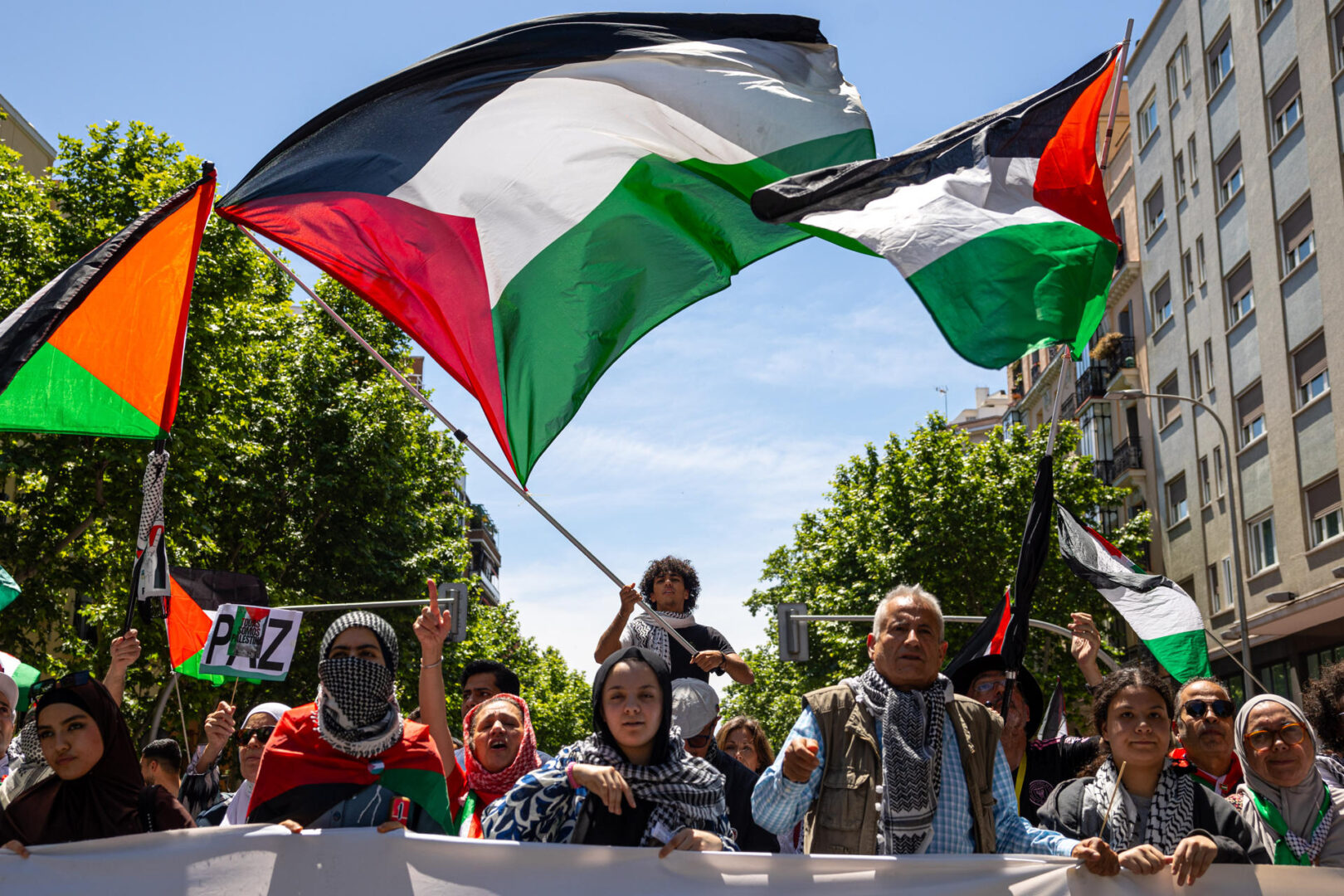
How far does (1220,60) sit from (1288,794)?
32672 mm

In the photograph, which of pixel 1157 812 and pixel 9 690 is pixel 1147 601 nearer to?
pixel 1157 812

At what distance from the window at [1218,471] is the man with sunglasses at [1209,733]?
30856mm

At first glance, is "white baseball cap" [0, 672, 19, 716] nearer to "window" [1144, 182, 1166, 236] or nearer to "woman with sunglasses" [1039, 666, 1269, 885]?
"woman with sunglasses" [1039, 666, 1269, 885]

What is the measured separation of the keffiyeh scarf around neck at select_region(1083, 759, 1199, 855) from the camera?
14.1ft

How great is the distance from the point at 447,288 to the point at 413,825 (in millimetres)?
2708

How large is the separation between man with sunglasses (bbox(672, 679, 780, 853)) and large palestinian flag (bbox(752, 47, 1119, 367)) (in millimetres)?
1850

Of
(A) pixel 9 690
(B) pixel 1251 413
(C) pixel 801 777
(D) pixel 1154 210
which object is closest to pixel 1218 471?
(B) pixel 1251 413

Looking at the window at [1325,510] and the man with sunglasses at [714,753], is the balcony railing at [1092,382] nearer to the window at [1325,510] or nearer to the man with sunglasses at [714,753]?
the window at [1325,510]

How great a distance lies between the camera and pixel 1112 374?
4456 centimetres

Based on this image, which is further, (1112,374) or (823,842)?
(1112,374)

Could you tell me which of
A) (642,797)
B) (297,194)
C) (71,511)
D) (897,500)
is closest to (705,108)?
(297,194)

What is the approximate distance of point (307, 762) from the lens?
14.6ft

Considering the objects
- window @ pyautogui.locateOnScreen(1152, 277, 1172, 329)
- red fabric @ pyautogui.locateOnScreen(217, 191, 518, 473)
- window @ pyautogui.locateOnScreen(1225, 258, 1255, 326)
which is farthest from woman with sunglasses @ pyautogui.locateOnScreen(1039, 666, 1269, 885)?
window @ pyautogui.locateOnScreen(1152, 277, 1172, 329)

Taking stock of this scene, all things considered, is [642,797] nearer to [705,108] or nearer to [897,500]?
[705,108]
